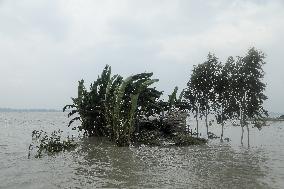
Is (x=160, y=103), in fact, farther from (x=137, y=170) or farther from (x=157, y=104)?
(x=137, y=170)

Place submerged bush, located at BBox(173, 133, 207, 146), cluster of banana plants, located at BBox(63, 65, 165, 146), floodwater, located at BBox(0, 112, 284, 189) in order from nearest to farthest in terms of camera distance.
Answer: floodwater, located at BBox(0, 112, 284, 189) → cluster of banana plants, located at BBox(63, 65, 165, 146) → submerged bush, located at BBox(173, 133, 207, 146)

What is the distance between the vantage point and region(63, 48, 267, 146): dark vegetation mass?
72.6 feet

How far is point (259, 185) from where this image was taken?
11602 mm

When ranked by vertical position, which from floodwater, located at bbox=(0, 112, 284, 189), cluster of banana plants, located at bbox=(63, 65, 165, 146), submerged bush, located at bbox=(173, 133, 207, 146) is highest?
cluster of banana plants, located at bbox=(63, 65, 165, 146)

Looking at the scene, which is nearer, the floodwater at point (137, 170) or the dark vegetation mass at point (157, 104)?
the floodwater at point (137, 170)

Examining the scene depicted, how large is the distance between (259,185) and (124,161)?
621 centimetres

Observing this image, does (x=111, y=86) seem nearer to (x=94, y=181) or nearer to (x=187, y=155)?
(x=187, y=155)

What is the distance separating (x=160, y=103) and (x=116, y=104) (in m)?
6.84

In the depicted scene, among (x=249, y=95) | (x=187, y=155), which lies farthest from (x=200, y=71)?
(x=187, y=155)

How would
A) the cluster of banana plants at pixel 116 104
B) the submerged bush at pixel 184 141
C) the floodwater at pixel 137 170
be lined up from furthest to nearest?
the submerged bush at pixel 184 141
the cluster of banana plants at pixel 116 104
the floodwater at pixel 137 170

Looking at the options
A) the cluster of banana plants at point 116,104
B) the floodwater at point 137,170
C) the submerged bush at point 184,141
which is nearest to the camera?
the floodwater at point 137,170

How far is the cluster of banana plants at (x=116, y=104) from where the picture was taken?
21203 mm

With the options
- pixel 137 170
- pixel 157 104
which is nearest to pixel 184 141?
pixel 157 104

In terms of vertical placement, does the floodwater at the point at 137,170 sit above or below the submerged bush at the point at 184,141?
below
